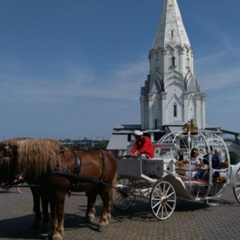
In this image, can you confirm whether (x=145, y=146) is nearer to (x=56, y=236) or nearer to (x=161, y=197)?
(x=161, y=197)

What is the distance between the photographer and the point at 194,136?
10.8 meters

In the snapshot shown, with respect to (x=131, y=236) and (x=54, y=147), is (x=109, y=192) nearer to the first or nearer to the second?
(x=131, y=236)

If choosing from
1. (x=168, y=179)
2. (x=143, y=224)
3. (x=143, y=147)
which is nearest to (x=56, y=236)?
(x=143, y=224)

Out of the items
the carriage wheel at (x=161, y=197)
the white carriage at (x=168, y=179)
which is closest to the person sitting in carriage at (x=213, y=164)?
the white carriage at (x=168, y=179)

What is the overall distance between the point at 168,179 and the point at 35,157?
4054 millimetres

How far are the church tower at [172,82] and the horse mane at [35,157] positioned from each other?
1917 inches

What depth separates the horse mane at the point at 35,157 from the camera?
630 centimetres

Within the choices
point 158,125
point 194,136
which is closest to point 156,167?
point 194,136

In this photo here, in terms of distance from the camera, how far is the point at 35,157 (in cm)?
634

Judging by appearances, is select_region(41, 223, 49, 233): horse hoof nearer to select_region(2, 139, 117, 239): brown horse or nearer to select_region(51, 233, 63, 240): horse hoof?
select_region(2, 139, 117, 239): brown horse

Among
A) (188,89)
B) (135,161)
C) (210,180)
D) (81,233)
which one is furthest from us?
(188,89)

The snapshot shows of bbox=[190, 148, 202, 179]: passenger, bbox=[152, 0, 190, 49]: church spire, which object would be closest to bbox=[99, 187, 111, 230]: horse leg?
bbox=[190, 148, 202, 179]: passenger

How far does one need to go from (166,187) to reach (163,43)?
4960cm

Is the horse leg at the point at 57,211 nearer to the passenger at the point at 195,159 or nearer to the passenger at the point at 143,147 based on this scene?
the passenger at the point at 143,147
